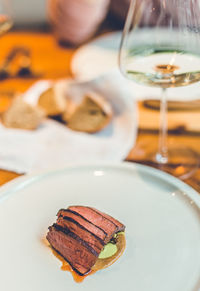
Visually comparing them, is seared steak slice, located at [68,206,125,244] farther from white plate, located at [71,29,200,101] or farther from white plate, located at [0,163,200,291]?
white plate, located at [71,29,200,101]

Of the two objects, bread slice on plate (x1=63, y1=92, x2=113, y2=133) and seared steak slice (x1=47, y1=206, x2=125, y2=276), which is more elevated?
bread slice on plate (x1=63, y1=92, x2=113, y2=133)

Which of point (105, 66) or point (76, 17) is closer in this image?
point (105, 66)

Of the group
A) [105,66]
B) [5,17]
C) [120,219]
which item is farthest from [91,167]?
[5,17]

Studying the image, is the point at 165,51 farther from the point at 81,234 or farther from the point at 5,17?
the point at 5,17

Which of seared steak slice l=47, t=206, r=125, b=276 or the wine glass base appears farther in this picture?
the wine glass base

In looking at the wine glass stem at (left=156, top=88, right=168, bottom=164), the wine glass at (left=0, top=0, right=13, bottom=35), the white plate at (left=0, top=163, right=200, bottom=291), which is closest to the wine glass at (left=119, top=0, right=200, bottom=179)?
the wine glass stem at (left=156, top=88, right=168, bottom=164)

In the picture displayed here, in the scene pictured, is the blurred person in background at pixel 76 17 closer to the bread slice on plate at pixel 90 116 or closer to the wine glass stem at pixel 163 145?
the bread slice on plate at pixel 90 116

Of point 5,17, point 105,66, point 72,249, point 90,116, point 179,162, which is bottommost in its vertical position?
point 72,249
